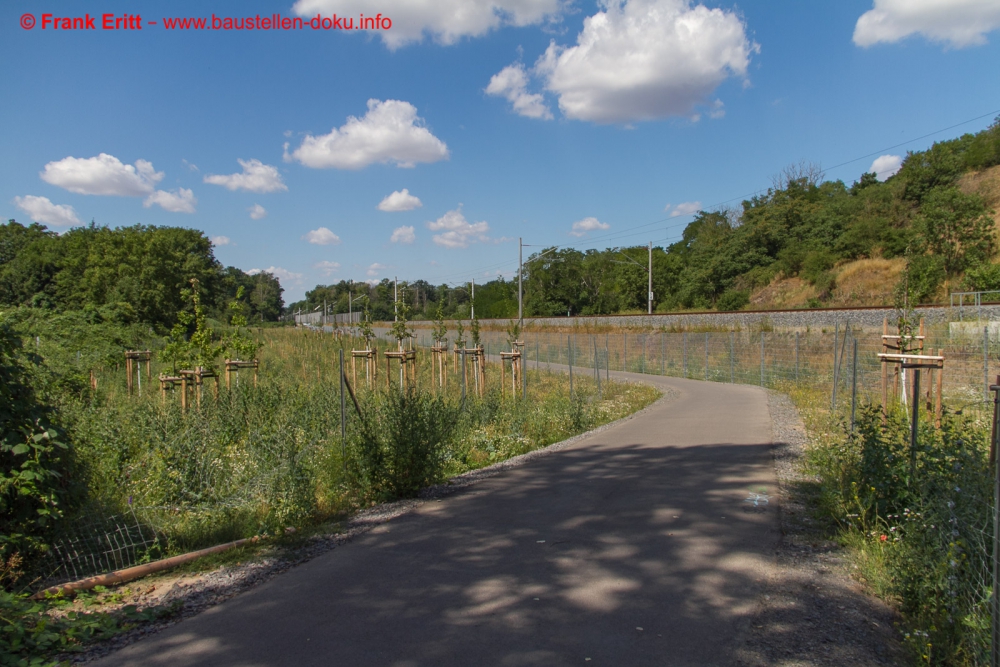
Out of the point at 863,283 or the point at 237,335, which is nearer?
the point at 237,335

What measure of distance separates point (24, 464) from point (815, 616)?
19.9ft

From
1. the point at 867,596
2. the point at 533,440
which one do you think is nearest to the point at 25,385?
the point at 867,596

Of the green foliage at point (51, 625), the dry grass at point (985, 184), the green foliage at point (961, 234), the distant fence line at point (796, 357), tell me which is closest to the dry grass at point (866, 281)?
the green foliage at point (961, 234)

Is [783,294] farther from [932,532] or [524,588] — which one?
[524,588]

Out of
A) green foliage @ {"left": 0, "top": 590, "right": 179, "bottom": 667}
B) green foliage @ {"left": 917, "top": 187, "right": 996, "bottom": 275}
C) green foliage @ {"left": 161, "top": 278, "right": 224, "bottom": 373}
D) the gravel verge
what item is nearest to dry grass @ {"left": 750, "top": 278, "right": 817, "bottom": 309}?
green foliage @ {"left": 917, "top": 187, "right": 996, "bottom": 275}

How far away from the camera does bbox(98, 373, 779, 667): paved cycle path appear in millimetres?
4090

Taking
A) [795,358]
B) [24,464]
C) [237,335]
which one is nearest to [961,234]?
[795,358]

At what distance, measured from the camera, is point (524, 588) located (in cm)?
503

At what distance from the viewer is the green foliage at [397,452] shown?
26.8 feet

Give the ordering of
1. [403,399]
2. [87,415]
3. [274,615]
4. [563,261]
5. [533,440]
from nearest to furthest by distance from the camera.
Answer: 1. [274,615]
2. [403,399]
3. [87,415]
4. [533,440]
5. [563,261]

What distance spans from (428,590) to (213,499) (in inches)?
138

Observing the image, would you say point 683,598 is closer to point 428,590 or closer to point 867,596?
point 867,596

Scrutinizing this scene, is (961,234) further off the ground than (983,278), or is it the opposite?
(961,234)

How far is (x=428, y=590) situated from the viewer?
5.07 metres
